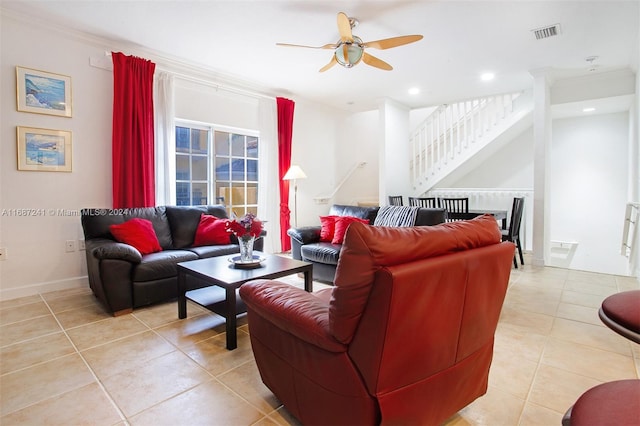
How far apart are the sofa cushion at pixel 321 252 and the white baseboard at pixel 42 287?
7.84 feet

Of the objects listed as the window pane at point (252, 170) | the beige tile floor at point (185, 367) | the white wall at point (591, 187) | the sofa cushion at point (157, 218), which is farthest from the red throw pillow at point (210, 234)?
the white wall at point (591, 187)

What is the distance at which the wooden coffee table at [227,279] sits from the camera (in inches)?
85.4

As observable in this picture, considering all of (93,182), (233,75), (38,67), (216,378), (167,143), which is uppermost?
(233,75)

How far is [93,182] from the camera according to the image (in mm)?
3523

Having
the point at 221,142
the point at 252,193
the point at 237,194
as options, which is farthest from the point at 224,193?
the point at 221,142

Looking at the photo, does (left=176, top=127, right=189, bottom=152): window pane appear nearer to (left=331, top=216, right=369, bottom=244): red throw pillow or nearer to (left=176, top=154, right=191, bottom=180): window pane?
(left=176, top=154, right=191, bottom=180): window pane

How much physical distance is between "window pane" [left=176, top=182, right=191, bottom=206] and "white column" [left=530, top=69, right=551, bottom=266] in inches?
184

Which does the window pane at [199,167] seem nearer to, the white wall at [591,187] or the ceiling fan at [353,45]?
the ceiling fan at [353,45]

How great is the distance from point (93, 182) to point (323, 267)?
8.72ft

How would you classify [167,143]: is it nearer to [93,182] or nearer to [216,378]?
[93,182]

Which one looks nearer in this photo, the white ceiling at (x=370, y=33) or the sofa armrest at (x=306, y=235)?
the white ceiling at (x=370, y=33)

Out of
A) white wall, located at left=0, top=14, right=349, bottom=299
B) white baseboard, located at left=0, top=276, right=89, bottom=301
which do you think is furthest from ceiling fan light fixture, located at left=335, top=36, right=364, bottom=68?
white baseboard, located at left=0, top=276, right=89, bottom=301

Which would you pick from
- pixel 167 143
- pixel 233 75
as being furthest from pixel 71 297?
pixel 233 75

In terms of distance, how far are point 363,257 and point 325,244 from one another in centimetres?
271
